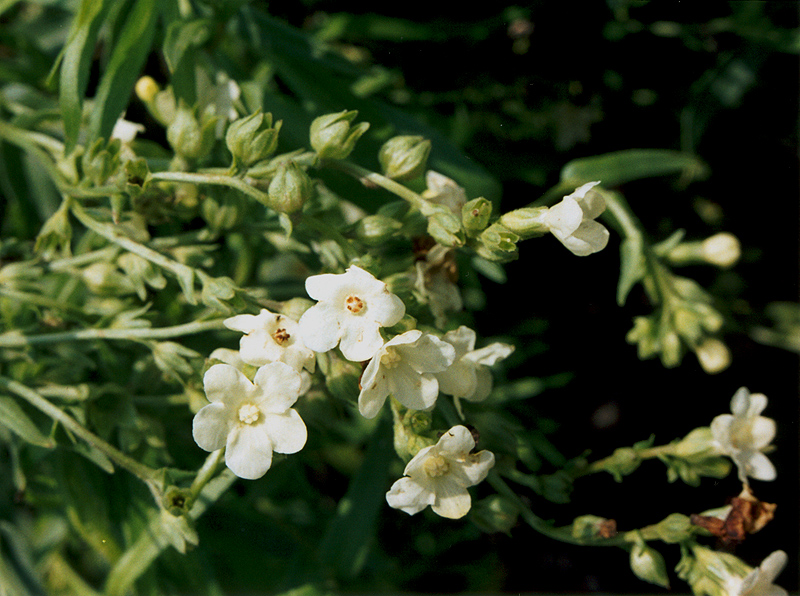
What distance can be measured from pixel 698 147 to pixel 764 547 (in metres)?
1.13

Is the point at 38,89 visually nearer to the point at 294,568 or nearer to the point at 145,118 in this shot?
the point at 145,118

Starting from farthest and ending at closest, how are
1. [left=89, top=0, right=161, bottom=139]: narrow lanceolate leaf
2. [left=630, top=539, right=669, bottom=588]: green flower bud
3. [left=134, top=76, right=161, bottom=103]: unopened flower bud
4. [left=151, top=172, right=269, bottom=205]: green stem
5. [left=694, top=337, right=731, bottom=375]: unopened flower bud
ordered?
1. [left=694, top=337, right=731, bottom=375]: unopened flower bud
2. [left=134, top=76, right=161, bottom=103]: unopened flower bud
3. [left=89, top=0, right=161, bottom=139]: narrow lanceolate leaf
4. [left=630, top=539, right=669, bottom=588]: green flower bud
5. [left=151, top=172, right=269, bottom=205]: green stem

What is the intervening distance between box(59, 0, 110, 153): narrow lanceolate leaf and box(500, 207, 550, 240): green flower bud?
77 centimetres

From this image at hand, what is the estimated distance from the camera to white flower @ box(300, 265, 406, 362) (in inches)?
36.6

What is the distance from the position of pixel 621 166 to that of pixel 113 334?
1.09 m

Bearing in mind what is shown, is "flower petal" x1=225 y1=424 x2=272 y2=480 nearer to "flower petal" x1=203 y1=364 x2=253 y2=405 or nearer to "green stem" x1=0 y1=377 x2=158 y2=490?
"flower petal" x1=203 y1=364 x2=253 y2=405

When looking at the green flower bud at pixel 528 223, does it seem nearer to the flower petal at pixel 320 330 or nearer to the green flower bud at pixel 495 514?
the flower petal at pixel 320 330

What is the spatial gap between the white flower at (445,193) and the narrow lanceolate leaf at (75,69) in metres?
0.62

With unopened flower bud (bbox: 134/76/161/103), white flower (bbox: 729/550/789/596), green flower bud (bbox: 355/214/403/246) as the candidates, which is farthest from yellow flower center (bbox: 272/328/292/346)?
white flower (bbox: 729/550/789/596)

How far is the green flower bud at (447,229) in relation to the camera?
1.03 meters

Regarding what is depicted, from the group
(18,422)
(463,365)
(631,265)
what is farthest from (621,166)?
(18,422)

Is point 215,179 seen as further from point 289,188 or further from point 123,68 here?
point 123,68

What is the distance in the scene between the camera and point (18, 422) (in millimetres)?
1140

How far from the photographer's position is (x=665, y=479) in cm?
183
